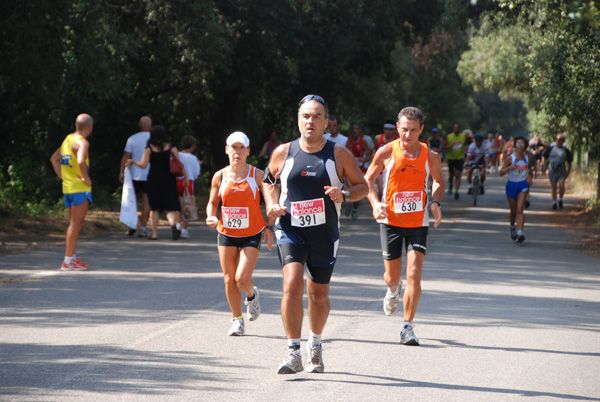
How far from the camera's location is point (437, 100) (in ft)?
192

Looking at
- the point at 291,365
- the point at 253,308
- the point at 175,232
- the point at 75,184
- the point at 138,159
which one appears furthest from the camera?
the point at 138,159

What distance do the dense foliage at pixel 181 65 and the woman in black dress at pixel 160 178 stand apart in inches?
63.2

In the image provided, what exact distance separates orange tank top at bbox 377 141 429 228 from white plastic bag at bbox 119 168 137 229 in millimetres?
7943

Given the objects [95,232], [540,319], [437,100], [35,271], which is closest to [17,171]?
[95,232]

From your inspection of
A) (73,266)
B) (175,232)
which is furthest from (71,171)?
(175,232)

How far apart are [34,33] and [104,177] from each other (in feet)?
27.7

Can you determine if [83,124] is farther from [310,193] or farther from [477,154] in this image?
[477,154]

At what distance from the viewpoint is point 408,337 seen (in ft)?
23.6

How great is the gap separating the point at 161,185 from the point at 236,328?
771cm

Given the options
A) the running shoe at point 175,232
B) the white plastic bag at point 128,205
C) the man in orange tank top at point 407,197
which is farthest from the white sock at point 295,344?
the white plastic bag at point 128,205

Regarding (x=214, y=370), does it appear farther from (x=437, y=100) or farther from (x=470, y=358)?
(x=437, y=100)

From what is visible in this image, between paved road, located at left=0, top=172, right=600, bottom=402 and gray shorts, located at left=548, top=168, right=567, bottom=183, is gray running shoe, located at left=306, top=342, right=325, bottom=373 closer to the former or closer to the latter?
paved road, located at left=0, top=172, right=600, bottom=402

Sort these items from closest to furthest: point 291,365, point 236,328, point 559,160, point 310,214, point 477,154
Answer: point 291,365 → point 310,214 → point 236,328 → point 559,160 → point 477,154

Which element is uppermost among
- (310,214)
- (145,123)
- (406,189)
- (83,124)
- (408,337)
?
(145,123)
